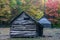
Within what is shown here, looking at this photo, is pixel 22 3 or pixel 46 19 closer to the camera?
pixel 46 19

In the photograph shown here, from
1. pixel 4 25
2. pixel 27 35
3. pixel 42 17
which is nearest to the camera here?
pixel 27 35

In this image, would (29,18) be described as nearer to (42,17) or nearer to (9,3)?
(42,17)

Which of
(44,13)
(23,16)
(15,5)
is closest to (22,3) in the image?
(15,5)

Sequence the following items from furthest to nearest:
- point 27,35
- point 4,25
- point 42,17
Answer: point 4,25, point 42,17, point 27,35

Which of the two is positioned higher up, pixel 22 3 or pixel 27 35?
pixel 22 3

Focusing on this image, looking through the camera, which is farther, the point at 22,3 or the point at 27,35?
the point at 22,3

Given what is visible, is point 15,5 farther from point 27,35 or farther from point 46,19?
point 27,35

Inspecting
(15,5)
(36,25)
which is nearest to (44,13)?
(15,5)

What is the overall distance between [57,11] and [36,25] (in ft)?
51.9

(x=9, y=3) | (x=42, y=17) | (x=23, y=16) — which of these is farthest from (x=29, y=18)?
(x=9, y=3)

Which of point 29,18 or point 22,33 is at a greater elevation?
point 29,18

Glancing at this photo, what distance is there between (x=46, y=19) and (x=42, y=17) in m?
0.70

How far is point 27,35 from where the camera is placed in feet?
56.3

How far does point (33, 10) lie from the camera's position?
3375 cm
